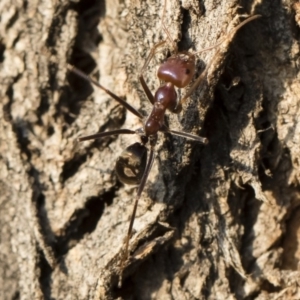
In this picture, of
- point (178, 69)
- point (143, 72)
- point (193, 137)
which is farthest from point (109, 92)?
point (193, 137)

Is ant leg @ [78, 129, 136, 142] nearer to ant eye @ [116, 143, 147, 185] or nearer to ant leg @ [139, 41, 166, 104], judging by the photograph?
ant eye @ [116, 143, 147, 185]

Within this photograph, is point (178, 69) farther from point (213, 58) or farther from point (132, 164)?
point (132, 164)

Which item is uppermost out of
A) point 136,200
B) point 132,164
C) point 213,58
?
point 213,58

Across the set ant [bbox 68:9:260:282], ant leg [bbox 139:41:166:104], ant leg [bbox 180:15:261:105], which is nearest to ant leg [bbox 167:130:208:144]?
ant [bbox 68:9:260:282]

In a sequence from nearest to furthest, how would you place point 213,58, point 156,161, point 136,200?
point 213,58 < point 136,200 < point 156,161

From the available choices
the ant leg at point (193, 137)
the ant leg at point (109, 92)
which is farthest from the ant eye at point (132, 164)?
the ant leg at point (193, 137)

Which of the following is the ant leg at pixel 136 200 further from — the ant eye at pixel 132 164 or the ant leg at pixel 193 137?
the ant leg at pixel 193 137

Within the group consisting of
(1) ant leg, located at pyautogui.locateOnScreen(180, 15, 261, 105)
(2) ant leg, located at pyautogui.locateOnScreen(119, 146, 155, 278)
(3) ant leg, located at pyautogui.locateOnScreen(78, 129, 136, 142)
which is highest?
(1) ant leg, located at pyautogui.locateOnScreen(180, 15, 261, 105)

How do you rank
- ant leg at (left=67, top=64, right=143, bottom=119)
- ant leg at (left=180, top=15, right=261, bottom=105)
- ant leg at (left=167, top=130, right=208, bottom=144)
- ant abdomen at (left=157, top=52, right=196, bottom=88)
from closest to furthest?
ant leg at (left=180, top=15, right=261, bottom=105), ant leg at (left=167, top=130, right=208, bottom=144), ant abdomen at (left=157, top=52, right=196, bottom=88), ant leg at (left=67, top=64, right=143, bottom=119)
